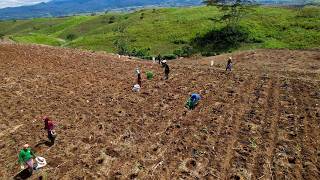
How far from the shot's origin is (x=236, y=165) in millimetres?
20000

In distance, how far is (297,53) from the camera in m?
52.5

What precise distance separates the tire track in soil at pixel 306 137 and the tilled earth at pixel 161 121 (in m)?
0.05

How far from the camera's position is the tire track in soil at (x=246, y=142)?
19.5 m

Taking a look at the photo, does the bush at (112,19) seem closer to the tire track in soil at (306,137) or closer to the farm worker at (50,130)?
the tire track in soil at (306,137)

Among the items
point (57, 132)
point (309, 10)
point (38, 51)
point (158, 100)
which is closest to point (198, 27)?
point (309, 10)

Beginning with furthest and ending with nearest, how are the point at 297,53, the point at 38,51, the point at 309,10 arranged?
1. the point at 309,10
2. the point at 297,53
3. the point at 38,51

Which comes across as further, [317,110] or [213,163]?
[317,110]

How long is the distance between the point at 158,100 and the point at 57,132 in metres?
8.58

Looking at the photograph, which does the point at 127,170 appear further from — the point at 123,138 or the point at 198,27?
the point at 198,27

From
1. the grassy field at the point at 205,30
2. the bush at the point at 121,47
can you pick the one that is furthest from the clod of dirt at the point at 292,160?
the bush at the point at 121,47

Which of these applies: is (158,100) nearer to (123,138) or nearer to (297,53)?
(123,138)

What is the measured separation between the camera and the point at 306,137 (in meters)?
23.0

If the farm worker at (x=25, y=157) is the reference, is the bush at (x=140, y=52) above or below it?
below

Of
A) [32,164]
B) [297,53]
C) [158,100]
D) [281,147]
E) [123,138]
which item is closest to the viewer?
[32,164]
